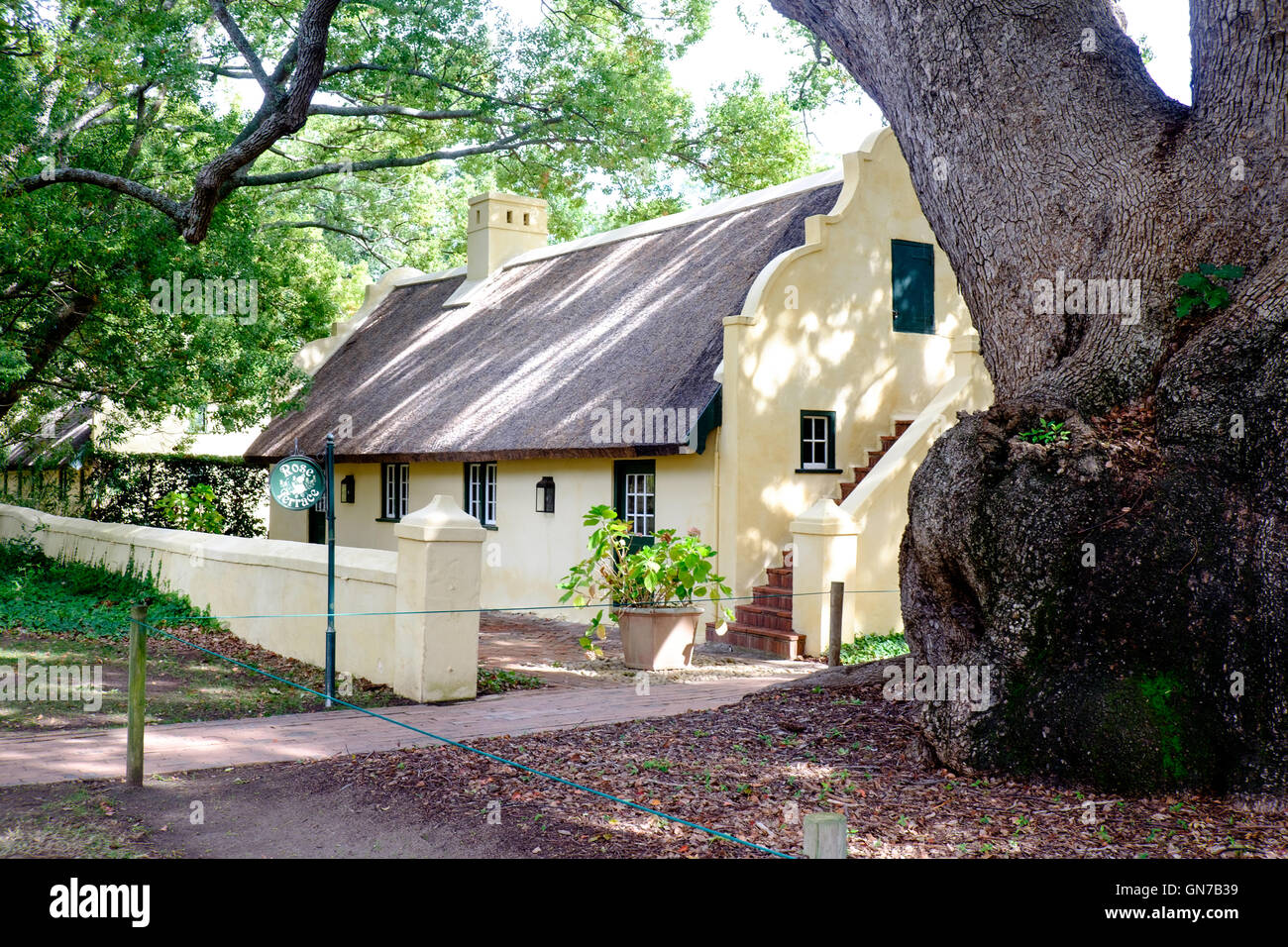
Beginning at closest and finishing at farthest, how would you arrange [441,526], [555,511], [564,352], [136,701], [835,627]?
[136,701] → [441,526] → [835,627] → [555,511] → [564,352]

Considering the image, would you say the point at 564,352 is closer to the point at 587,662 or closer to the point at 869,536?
the point at 869,536

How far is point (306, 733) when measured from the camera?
27.5 feet

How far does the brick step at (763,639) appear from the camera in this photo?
41.9ft

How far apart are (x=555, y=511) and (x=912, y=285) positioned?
228 inches

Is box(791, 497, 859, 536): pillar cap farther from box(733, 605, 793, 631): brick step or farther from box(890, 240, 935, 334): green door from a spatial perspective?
box(890, 240, 935, 334): green door

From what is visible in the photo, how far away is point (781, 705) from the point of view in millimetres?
8523

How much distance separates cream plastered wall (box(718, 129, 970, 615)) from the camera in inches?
537

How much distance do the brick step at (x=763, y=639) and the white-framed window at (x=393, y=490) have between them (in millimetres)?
7864

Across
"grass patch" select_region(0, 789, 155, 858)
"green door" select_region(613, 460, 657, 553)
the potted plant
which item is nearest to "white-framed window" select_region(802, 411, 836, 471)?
"green door" select_region(613, 460, 657, 553)

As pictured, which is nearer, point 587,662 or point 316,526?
point 587,662

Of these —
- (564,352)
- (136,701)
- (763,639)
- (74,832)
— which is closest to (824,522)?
(763,639)

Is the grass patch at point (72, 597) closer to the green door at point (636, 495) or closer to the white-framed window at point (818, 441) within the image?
the green door at point (636, 495)

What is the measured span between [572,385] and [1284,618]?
1127cm
